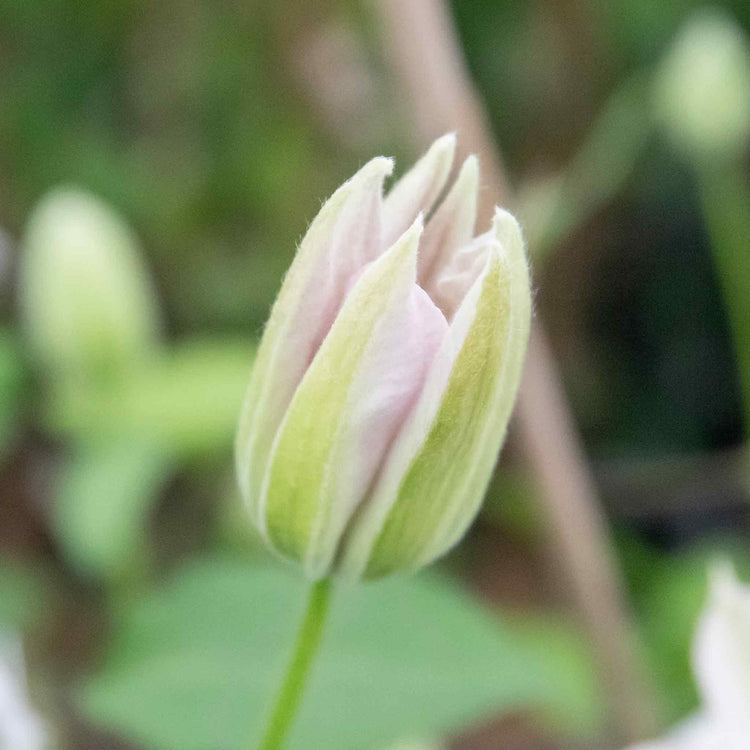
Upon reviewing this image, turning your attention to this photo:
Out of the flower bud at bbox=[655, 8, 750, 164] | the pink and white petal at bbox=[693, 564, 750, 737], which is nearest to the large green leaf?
the pink and white petal at bbox=[693, 564, 750, 737]

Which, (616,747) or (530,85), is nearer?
(616,747)

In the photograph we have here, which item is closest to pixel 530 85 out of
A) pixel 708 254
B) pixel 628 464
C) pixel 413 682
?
pixel 708 254

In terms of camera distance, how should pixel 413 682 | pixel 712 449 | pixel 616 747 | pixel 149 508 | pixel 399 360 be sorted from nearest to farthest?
pixel 399 360 < pixel 413 682 < pixel 616 747 < pixel 149 508 < pixel 712 449

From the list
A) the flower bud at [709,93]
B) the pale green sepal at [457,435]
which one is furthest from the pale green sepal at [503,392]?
the flower bud at [709,93]

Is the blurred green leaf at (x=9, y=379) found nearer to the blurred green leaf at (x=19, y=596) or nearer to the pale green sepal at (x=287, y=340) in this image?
the blurred green leaf at (x=19, y=596)

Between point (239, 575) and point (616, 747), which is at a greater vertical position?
point (239, 575)

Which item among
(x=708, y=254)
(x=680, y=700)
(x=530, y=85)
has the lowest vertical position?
(x=680, y=700)

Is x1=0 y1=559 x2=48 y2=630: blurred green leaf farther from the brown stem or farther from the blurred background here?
the brown stem

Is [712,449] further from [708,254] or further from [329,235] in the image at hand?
[329,235]
